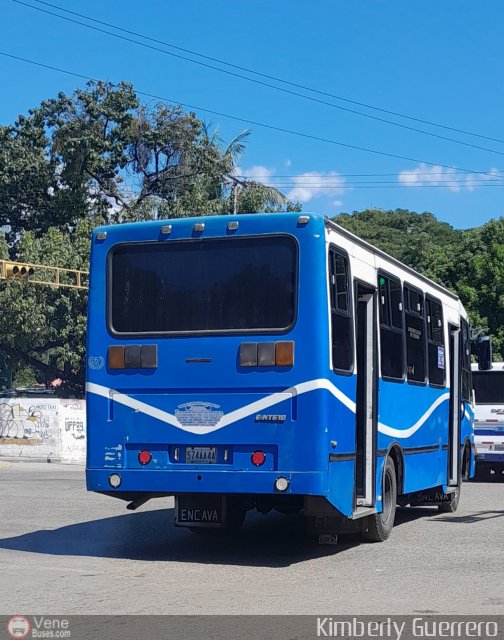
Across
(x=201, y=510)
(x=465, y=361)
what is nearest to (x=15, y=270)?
(x=465, y=361)

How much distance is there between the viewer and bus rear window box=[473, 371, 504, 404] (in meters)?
24.1

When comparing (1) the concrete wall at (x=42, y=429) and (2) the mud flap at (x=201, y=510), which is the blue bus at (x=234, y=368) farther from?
(1) the concrete wall at (x=42, y=429)

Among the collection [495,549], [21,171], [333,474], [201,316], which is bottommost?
[495,549]

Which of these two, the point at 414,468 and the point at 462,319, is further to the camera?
the point at 462,319

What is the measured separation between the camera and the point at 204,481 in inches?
415

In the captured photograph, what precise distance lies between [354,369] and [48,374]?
3457cm

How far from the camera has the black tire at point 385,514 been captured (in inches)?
483

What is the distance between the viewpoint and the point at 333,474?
10422mm

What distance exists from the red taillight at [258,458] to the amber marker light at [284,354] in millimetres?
888

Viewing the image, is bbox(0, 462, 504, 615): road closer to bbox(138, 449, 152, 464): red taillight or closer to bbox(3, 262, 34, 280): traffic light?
bbox(138, 449, 152, 464): red taillight

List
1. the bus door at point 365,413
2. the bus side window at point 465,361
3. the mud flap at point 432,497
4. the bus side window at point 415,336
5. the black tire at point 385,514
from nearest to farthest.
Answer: the bus door at point 365,413 → the black tire at point 385,514 → the bus side window at point 415,336 → the mud flap at point 432,497 → the bus side window at point 465,361
